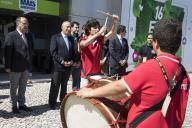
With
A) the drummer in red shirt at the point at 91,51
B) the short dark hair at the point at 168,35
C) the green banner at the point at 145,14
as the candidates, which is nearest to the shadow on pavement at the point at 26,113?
the drummer in red shirt at the point at 91,51

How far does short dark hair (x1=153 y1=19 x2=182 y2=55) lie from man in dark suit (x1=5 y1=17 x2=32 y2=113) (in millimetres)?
4653

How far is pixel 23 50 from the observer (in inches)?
284

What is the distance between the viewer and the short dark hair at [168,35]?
276 cm

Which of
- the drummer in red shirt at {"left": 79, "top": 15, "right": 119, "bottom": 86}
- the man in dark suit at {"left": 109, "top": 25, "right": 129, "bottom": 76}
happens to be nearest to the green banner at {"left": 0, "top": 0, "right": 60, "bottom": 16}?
the man in dark suit at {"left": 109, "top": 25, "right": 129, "bottom": 76}

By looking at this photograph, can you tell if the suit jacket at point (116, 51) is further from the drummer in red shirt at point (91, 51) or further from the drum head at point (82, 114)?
the drum head at point (82, 114)

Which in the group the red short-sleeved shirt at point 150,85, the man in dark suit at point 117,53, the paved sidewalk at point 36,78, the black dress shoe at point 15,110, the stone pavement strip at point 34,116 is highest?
the red short-sleeved shirt at point 150,85

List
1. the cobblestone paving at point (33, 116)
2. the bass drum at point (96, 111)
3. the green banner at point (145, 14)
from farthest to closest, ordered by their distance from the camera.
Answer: the green banner at point (145, 14) → the cobblestone paving at point (33, 116) → the bass drum at point (96, 111)

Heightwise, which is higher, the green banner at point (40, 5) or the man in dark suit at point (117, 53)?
the green banner at point (40, 5)

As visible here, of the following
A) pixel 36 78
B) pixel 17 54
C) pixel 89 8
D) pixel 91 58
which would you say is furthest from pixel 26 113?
pixel 89 8

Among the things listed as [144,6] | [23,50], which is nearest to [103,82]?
[23,50]

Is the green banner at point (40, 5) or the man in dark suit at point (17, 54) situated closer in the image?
the man in dark suit at point (17, 54)

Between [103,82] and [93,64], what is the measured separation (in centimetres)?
236

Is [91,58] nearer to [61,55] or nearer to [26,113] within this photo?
[61,55]

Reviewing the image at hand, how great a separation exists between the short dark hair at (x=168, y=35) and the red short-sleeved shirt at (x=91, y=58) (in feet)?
10.6
